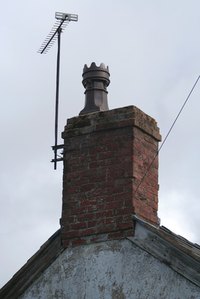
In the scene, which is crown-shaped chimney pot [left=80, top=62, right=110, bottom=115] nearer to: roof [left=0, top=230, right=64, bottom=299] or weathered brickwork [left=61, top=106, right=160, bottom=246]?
weathered brickwork [left=61, top=106, right=160, bottom=246]

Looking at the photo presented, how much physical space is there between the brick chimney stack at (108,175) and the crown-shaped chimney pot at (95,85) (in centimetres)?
47

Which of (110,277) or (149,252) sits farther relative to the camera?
(110,277)

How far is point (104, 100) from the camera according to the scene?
10.3 metres

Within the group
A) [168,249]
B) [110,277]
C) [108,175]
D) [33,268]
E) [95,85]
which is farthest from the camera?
[95,85]

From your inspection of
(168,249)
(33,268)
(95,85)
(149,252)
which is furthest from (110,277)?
(95,85)

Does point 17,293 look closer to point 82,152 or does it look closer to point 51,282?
point 51,282

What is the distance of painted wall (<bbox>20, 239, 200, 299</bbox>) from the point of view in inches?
338

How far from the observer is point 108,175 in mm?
9391

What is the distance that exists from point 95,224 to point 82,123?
3.95ft

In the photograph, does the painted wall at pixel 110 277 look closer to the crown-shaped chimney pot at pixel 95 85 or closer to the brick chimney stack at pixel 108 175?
the brick chimney stack at pixel 108 175

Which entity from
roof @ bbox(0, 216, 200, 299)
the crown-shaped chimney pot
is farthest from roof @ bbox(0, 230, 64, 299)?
the crown-shaped chimney pot

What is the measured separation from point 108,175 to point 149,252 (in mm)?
1024

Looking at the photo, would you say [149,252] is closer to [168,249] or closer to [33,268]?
[168,249]

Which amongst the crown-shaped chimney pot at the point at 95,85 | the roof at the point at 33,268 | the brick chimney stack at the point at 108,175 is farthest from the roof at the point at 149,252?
the crown-shaped chimney pot at the point at 95,85
